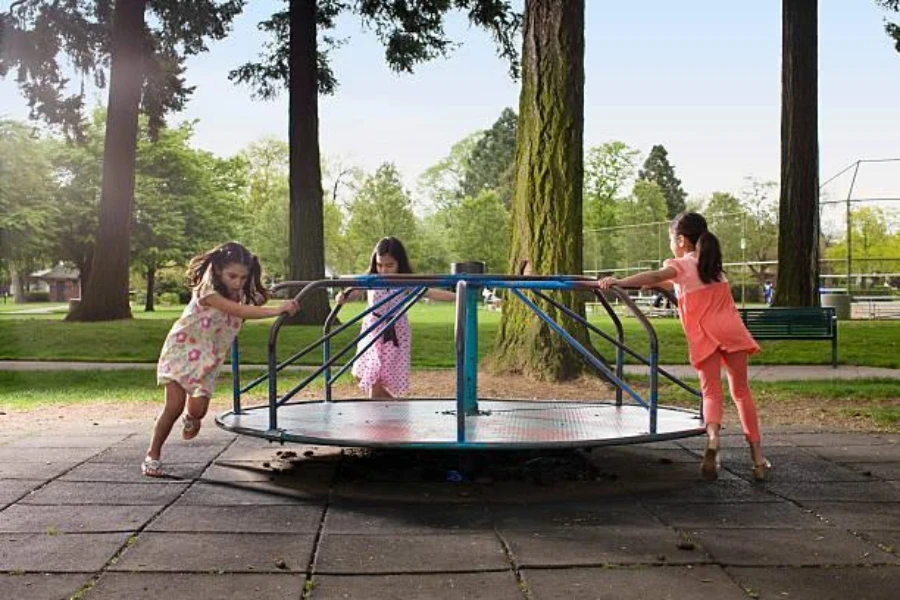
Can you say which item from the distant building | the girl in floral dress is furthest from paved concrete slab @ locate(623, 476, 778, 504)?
the distant building

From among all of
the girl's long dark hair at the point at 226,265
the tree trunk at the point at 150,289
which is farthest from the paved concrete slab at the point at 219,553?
the tree trunk at the point at 150,289

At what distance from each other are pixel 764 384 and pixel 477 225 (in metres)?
51.0

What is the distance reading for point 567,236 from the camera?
31.1 feet

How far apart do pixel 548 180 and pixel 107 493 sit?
5.76 meters

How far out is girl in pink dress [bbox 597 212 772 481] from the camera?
498 centimetres

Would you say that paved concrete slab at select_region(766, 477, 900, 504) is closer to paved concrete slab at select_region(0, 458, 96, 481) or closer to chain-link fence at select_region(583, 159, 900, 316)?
paved concrete slab at select_region(0, 458, 96, 481)

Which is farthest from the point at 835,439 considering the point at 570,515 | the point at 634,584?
the point at 634,584

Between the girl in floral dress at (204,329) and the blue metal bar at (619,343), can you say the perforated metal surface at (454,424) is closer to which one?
the blue metal bar at (619,343)

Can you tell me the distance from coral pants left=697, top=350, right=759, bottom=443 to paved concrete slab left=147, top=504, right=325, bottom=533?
1894mm

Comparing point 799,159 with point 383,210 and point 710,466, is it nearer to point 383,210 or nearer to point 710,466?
point 710,466

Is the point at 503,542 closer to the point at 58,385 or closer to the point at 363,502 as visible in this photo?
the point at 363,502

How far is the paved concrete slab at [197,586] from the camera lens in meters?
3.12

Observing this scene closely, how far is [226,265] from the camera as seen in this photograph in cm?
511

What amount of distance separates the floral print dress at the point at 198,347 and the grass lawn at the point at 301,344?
25.9 ft
